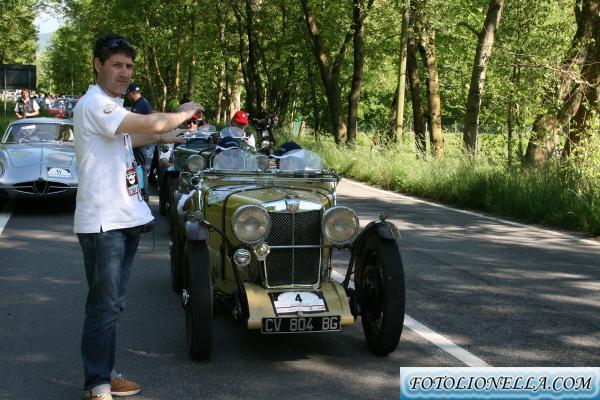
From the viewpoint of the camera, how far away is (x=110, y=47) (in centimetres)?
451

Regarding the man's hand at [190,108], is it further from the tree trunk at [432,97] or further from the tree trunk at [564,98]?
the tree trunk at [432,97]

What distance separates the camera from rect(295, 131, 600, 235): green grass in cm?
1283

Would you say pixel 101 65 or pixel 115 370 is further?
pixel 115 370

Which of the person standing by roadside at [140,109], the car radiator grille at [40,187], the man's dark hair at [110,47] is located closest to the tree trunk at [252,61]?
the person standing by roadside at [140,109]

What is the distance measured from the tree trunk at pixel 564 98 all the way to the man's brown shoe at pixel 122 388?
508 inches

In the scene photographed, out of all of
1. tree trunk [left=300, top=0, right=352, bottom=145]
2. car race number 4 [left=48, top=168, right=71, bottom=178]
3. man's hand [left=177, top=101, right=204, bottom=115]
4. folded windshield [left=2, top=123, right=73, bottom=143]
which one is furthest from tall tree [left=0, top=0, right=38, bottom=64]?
man's hand [left=177, top=101, right=204, bottom=115]

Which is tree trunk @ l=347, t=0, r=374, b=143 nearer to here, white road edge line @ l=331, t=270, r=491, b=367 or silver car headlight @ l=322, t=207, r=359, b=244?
white road edge line @ l=331, t=270, r=491, b=367

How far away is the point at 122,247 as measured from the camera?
15.3ft

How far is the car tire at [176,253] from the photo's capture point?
7.39 meters

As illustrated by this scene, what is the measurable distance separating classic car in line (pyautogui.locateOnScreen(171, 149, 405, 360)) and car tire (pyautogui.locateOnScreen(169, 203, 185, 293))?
34.2 inches

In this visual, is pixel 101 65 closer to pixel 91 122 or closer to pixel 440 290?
pixel 91 122

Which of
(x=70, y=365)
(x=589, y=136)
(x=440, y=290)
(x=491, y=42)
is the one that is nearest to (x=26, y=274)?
(x=70, y=365)

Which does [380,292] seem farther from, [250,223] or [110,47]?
[110,47]

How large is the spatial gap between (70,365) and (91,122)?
1865 mm
